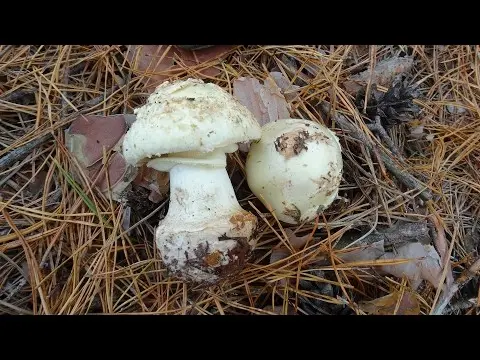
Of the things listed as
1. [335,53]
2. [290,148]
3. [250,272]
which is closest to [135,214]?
[250,272]

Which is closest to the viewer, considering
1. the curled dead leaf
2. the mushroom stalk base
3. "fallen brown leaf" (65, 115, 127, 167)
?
the mushroom stalk base

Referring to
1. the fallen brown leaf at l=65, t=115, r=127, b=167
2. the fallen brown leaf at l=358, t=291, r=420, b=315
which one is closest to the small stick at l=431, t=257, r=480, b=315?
the fallen brown leaf at l=358, t=291, r=420, b=315

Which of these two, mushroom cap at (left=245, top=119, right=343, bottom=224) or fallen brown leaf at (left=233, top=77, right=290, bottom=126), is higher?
fallen brown leaf at (left=233, top=77, right=290, bottom=126)

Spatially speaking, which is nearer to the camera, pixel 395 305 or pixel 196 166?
pixel 196 166

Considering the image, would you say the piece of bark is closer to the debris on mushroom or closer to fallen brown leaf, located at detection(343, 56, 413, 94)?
fallen brown leaf, located at detection(343, 56, 413, 94)

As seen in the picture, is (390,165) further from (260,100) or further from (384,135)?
(260,100)

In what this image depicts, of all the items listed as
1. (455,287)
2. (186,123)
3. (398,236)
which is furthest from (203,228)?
(455,287)
